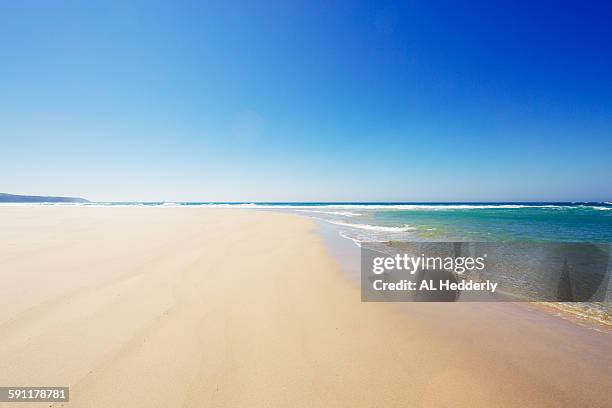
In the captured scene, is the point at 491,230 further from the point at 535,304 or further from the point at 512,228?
the point at 535,304

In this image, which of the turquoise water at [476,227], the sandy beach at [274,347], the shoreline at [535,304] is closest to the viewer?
the sandy beach at [274,347]

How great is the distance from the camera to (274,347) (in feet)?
11.4

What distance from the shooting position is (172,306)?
15.2 feet

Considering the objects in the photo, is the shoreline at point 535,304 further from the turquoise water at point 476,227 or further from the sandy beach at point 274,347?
the turquoise water at point 476,227

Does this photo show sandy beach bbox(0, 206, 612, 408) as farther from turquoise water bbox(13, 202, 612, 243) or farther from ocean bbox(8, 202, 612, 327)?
turquoise water bbox(13, 202, 612, 243)

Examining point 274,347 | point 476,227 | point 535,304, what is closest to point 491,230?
point 476,227

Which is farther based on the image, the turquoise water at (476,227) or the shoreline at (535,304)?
the turquoise water at (476,227)

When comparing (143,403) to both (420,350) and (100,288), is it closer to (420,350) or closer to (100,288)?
(420,350)

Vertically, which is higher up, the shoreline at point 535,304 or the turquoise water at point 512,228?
the turquoise water at point 512,228

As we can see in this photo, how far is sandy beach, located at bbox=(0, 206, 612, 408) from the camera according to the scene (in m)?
2.70

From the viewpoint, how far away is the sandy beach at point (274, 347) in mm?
→ 2699

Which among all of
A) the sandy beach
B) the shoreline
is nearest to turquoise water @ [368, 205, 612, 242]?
the shoreline

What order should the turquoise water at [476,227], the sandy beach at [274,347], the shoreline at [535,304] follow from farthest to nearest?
the turquoise water at [476,227] → the shoreline at [535,304] → the sandy beach at [274,347]

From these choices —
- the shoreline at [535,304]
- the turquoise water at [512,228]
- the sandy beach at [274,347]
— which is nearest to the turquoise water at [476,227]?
the turquoise water at [512,228]
